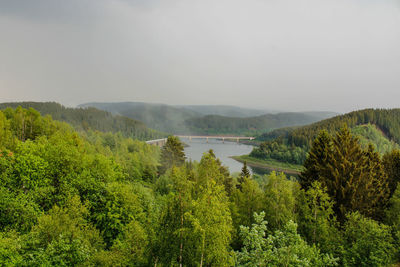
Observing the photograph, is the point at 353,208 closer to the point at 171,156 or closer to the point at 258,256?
the point at 258,256

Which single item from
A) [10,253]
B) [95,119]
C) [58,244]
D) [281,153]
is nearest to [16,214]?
[10,253]

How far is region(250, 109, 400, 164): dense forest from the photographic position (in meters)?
116

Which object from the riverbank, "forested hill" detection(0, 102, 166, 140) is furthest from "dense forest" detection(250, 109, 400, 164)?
"forested hill" detection(0, 102, 166, 140)

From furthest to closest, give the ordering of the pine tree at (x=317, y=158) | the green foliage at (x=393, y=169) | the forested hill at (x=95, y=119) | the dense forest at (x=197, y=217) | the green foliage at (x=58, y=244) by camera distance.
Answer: the forested hill at (x=95, y=119), the green foliage at (x=393, y=169), the pine tree at (x=317, y=158), the green foliage at (x=58, y=244), the dense forest at (x=197, y=217)

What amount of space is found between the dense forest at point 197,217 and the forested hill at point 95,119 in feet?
470

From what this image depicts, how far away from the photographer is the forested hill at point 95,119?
159 m

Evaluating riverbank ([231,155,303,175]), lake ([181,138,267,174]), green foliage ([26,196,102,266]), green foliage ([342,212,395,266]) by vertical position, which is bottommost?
riverbank ([231,155,303,175])

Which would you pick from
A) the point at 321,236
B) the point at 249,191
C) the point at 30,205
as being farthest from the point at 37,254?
the point at 321,236

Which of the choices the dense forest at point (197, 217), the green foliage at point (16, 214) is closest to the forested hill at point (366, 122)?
the dense forest at point (197, 217)

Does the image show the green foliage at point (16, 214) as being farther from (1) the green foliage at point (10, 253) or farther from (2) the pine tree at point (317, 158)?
(2) the pine tree at point (317, 158)

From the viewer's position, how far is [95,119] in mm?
173000

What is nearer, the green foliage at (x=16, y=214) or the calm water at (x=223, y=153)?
the green foliage at (x=16, y=214)

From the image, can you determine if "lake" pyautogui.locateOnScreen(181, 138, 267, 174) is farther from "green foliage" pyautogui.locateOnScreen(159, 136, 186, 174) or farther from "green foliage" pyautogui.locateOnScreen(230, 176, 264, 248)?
"green foliage" pyautogui.locateOnScreen(230, 176, 264, 248)

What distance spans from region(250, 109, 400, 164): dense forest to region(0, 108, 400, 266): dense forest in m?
94.9
